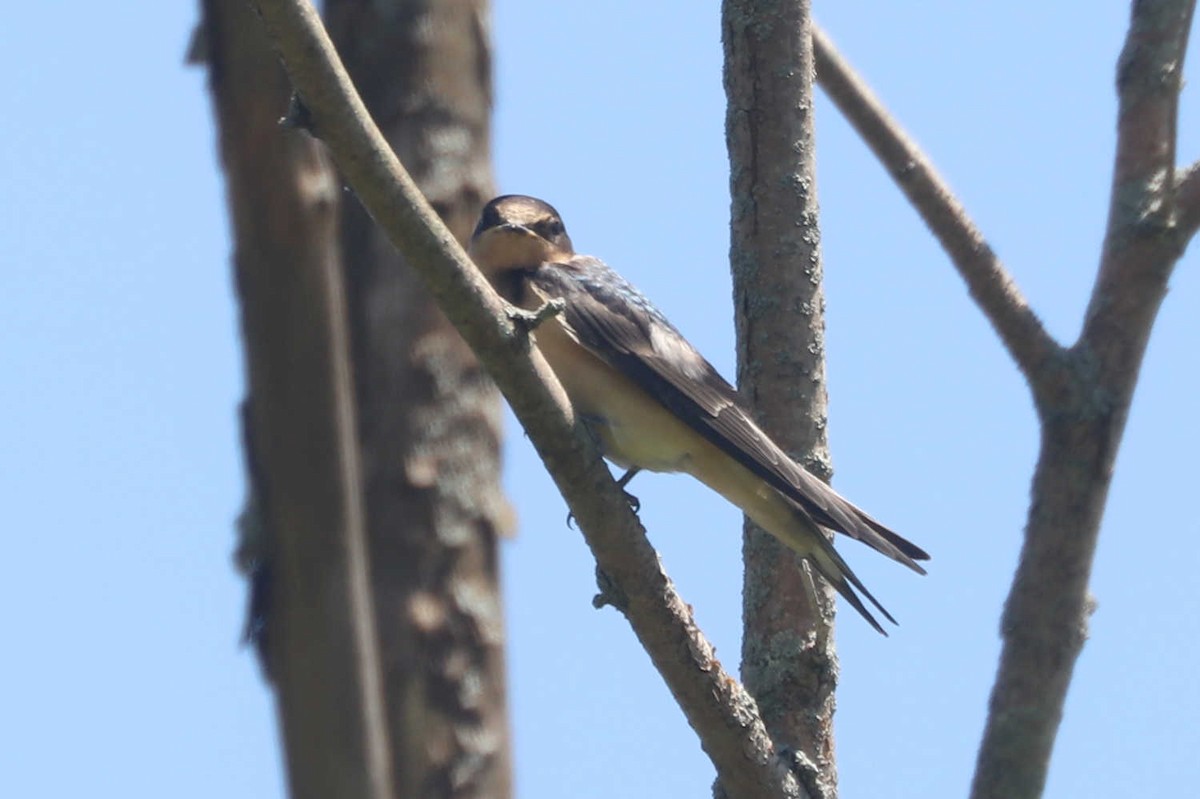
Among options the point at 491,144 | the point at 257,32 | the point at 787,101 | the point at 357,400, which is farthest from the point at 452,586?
the point at 787,101

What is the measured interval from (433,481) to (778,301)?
3.51 metres

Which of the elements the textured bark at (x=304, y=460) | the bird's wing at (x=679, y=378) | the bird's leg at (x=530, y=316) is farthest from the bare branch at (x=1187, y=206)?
the textured bark at (x=304, y=460)

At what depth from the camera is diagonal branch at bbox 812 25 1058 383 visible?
16.4 feet

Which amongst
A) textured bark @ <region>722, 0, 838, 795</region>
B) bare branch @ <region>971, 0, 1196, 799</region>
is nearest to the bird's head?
textured bark @ <region>722, 0, 838, 795</region>

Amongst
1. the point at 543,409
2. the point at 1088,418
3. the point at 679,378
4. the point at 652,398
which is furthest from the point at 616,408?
the point at 543,409

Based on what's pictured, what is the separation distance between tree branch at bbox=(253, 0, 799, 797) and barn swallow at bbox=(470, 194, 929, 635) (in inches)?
30.7

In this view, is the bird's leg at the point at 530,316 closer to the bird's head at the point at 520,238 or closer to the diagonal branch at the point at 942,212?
the diagonal branch at the point at 942,212

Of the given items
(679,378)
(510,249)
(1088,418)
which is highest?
(510,249)

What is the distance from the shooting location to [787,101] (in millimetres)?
5754

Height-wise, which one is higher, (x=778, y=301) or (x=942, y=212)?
(x=942, y=212)

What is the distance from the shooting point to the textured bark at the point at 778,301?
5.34 metres

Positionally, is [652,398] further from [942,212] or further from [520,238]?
[942,212]

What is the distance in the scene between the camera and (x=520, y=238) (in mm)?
6211

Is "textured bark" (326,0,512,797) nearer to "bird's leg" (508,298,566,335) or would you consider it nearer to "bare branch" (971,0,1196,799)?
"bird's leg" (508,298,566,335)
